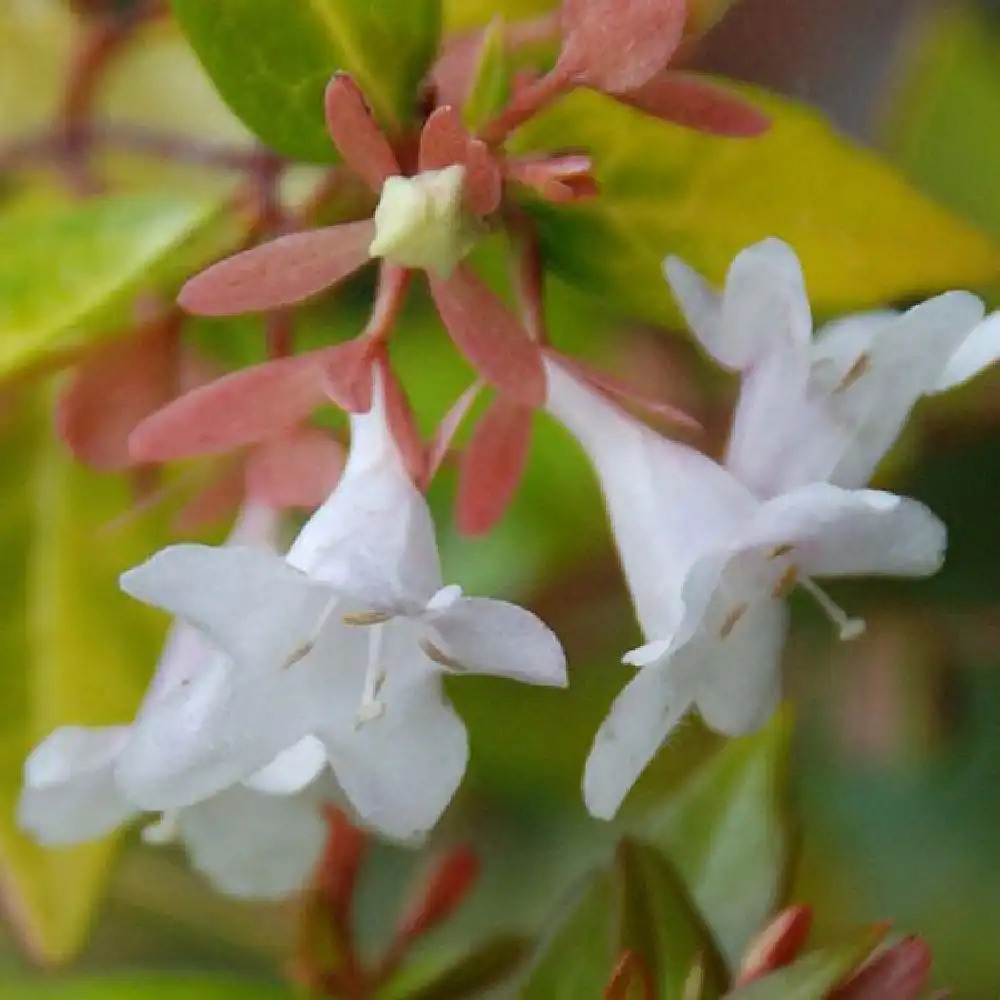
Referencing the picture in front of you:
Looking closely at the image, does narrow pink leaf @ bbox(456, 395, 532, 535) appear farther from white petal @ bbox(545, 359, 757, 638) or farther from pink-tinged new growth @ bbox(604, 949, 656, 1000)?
pink-tinged new growth @ bbox(604, 949, 656, 1000)

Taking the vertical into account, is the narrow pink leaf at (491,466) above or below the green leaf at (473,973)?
above

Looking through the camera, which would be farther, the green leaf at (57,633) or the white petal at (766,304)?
the green leaf at (57,633)

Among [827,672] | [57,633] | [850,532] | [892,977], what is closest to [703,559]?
[850,532]

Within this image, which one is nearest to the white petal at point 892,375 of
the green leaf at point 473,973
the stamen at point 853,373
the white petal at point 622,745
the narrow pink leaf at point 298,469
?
the stamen at point 853,373

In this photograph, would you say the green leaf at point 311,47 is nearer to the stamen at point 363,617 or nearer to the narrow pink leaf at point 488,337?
the narrow pink leaf at point 488,337

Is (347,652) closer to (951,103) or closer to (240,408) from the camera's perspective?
(240,408)
